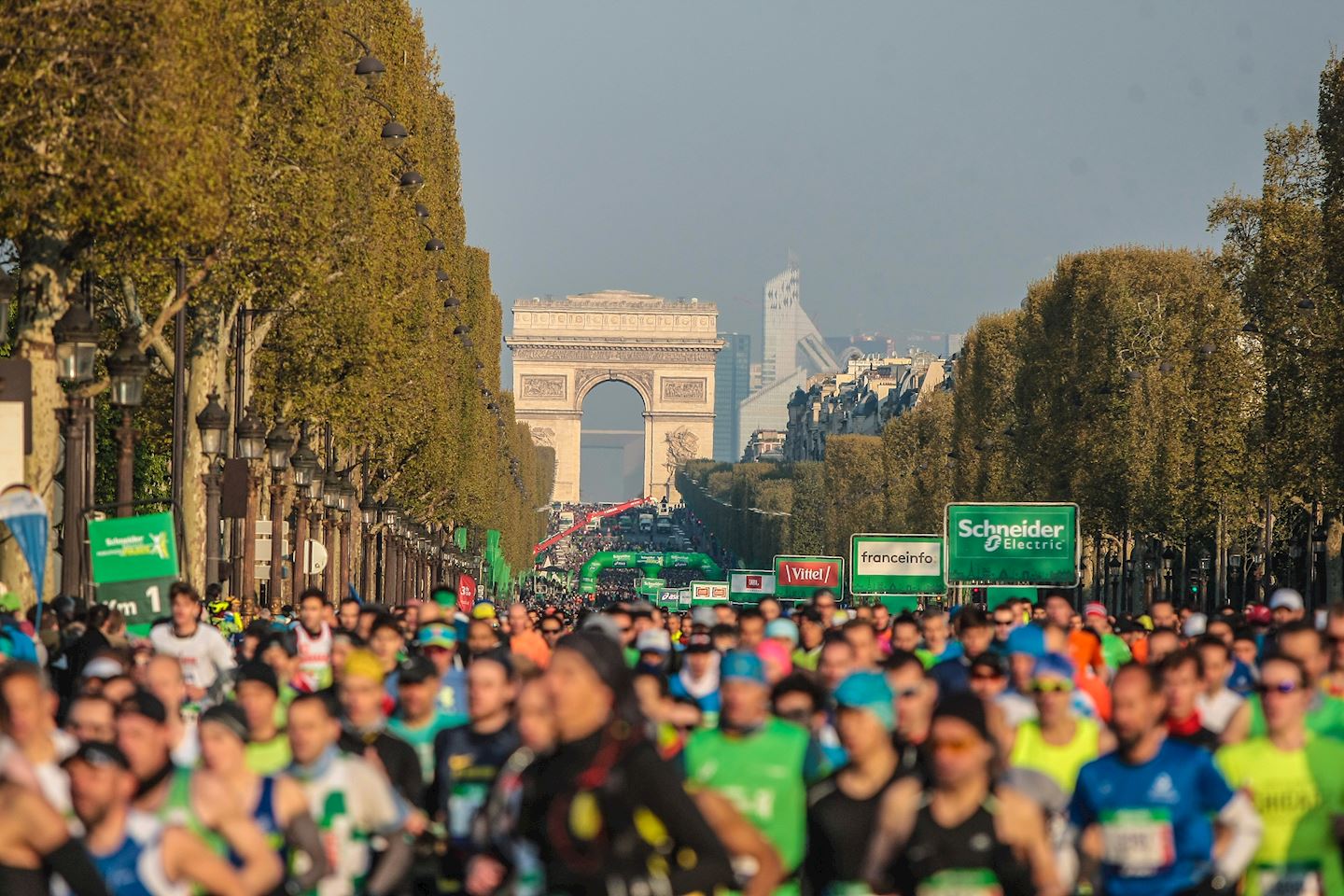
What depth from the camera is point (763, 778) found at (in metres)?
8.88

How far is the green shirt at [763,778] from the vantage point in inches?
347

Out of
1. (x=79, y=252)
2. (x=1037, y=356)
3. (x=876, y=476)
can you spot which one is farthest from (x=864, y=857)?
(x=876, y=476)

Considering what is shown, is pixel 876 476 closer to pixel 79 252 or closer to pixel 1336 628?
pixel 79 252

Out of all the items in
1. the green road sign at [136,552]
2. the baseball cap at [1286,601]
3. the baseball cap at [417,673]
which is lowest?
the baseball cap at [417,673]

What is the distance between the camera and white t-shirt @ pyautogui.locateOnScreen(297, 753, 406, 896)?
29.4ft

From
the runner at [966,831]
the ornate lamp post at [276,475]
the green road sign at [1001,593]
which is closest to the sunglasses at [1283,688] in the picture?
the runner at [966,831]

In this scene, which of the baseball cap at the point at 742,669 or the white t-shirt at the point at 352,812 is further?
the baseball cap at the point at 742,669

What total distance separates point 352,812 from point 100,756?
120cm

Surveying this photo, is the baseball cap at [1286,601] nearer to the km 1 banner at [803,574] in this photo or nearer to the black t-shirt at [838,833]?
the black t-shirt at [838,833]

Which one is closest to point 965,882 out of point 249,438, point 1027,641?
point 1027,641

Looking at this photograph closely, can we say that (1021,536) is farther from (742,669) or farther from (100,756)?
(100,756)

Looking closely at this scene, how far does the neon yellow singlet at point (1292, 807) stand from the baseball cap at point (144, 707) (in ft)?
13.2

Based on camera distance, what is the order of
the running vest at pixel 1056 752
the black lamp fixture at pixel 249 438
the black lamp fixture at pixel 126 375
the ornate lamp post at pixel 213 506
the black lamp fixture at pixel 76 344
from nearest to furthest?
the running vest at pixel 1056 752 < the black lamp fixture at pixel 76 344 < the black lamp fixture at pixel 126 375 < the ornate lamp post at pixel 213 506 < the black lamp fixture at pixel 249 438

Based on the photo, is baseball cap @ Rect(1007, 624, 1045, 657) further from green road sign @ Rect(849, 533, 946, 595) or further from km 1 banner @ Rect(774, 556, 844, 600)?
km 1 banner @ Rect(774, 556, 844, 600)
